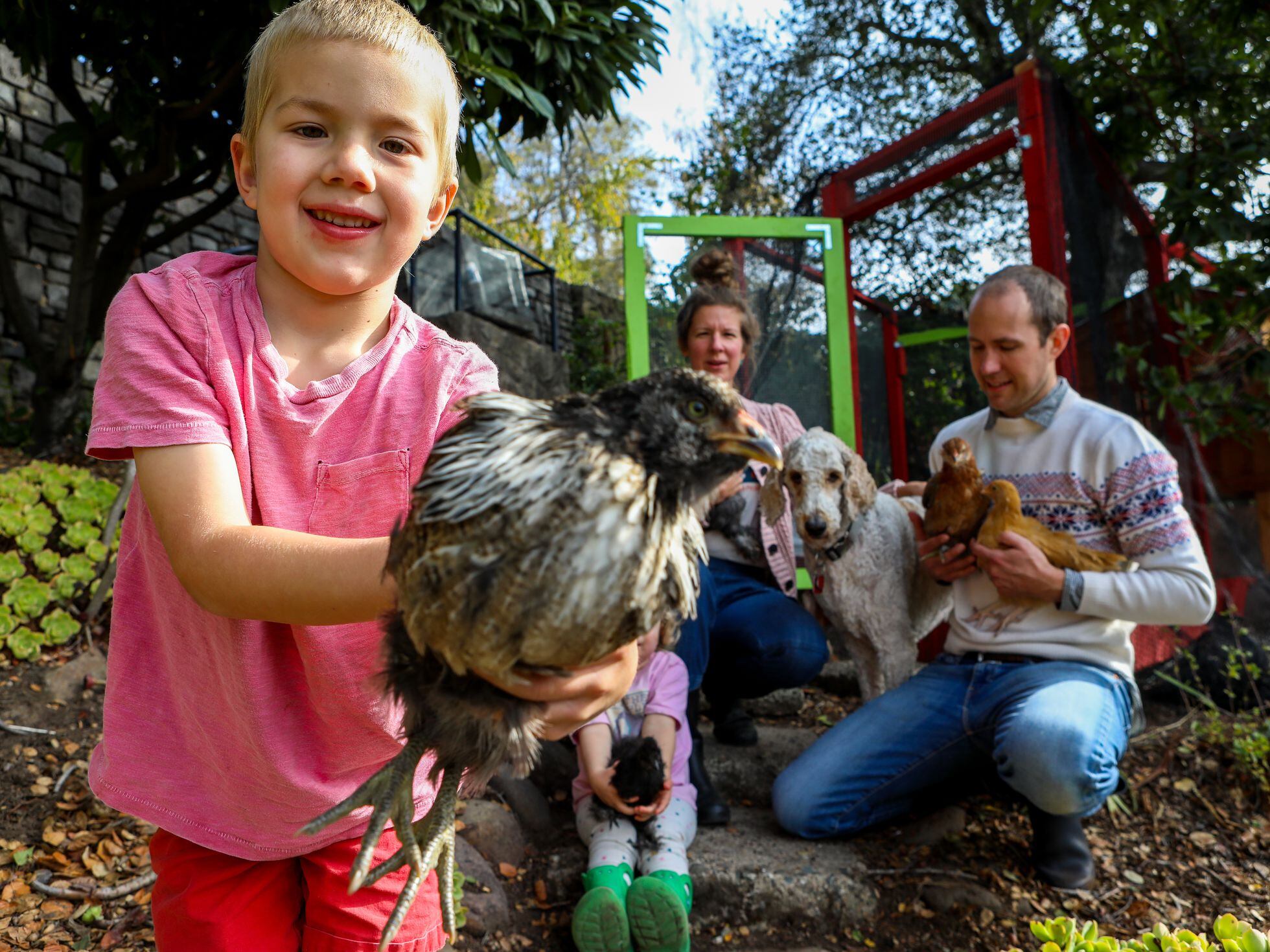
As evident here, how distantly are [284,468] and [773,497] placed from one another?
97.7 inches

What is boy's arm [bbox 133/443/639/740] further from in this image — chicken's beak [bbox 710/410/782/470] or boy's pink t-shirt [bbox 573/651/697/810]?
boy's pink t-shirt [bbox 573/651/697/810]

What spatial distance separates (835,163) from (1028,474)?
727 centimetres

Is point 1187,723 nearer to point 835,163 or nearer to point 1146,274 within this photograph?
point 1146,274

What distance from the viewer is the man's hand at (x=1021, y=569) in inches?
121

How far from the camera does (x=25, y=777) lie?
293cm

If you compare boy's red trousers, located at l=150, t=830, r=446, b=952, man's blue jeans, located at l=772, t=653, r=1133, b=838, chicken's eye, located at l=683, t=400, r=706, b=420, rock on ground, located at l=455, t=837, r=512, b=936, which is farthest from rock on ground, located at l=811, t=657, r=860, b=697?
chicken's eye, located at l=683, t=400, r=706, b=420


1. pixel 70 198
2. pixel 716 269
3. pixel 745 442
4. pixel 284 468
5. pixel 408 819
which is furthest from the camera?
pixel 70 198

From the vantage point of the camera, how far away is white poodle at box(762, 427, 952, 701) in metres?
3.40

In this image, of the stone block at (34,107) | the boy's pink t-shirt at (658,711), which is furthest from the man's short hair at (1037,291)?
the stone block at (34,107)

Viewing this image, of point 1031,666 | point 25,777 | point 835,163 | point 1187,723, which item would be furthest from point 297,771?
point 835,163

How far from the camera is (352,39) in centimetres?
134

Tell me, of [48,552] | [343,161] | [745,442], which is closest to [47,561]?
[48,552]

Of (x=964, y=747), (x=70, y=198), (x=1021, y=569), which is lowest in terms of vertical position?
(x=964, y=747)

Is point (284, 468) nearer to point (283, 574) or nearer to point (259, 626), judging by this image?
point (259, 626)
